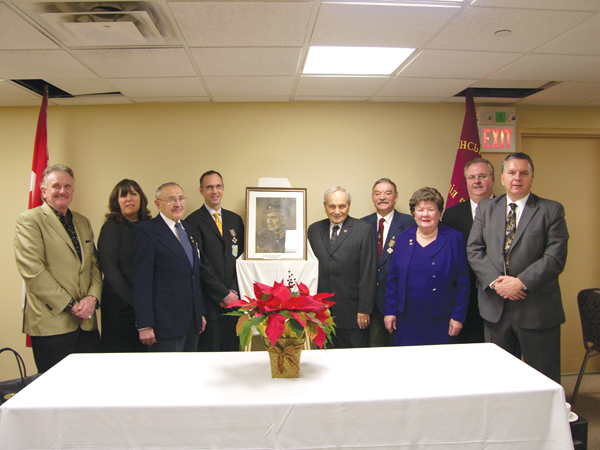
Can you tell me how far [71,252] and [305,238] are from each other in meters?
1.63

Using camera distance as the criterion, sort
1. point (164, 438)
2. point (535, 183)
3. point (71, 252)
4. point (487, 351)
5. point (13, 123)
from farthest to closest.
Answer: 1. point (535, 183)
2. point (13, 123)
3. point (71, 252)
4. point (487, 351)
5. point (164, 438)

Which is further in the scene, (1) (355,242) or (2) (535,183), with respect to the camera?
(2) (535,183)

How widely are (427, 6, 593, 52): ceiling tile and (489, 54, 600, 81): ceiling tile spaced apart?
0.85 ft

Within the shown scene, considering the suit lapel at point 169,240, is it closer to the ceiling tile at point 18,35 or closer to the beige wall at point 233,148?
the beige wall at point 233,148

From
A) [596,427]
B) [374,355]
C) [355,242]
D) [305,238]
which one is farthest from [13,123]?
[596,427]

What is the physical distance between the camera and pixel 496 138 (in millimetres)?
3848

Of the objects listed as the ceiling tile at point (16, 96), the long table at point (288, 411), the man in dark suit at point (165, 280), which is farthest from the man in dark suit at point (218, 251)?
the ceiling tile at point (16, 96)

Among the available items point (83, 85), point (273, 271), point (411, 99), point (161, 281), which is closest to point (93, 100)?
point (83, 85)

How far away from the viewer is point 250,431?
1.45m

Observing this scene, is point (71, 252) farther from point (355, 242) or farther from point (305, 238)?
point (355, 242)

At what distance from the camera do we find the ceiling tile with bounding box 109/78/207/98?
121 inches

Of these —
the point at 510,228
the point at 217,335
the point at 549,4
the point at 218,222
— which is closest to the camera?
the point at 549,4

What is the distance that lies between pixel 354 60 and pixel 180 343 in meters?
2.25

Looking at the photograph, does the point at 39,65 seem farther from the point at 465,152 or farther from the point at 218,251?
the point at 465,152
